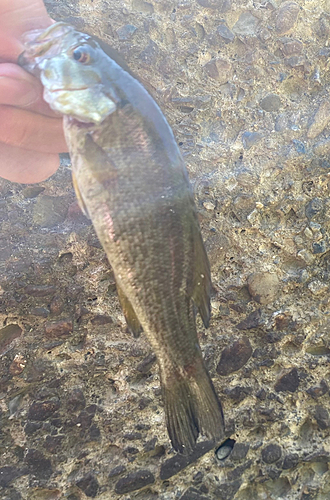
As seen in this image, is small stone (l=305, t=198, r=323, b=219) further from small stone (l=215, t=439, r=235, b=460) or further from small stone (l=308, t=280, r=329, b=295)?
small stone (l=215, t=439, r=235, b=460)

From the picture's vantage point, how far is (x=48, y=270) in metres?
1.26

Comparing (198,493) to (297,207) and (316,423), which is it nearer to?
(316,423)

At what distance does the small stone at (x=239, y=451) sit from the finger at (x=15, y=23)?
1382mm

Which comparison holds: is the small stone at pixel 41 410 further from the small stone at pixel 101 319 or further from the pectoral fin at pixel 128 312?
the pectoral fin at pixel 128 312

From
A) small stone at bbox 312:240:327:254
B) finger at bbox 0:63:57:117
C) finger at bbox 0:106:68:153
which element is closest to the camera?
finger at bbox 0:63:57:117

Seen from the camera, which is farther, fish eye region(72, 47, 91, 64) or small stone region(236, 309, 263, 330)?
small stone region(236, 309, 263, 330)

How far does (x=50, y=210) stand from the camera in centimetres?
131

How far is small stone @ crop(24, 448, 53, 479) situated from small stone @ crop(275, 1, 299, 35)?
65.4 inches

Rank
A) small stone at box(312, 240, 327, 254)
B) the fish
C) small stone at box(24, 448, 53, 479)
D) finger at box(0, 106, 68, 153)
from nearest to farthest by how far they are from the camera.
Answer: the fish
finger at box(0, 106, 68, 153)
small stone at box(24, 448, 53, 479)
small stone at box(312, 240, 327, 254)

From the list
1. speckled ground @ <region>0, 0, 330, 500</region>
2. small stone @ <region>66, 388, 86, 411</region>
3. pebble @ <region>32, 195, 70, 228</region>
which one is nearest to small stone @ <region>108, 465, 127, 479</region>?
speckled ground @ <region>0, 0, 330, 500</region>

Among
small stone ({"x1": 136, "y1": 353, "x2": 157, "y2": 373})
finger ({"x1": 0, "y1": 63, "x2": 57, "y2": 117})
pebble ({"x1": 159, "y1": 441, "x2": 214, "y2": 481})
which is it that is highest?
finger ({"x1": 0, "y1": 63, "x2": 57, "y2": 117})

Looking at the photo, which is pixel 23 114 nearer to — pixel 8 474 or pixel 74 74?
pixel 74 74

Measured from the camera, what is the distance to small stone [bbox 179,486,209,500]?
1.32 meters

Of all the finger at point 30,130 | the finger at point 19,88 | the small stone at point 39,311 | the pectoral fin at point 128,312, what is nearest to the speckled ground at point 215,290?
the small stone at point 39,311
